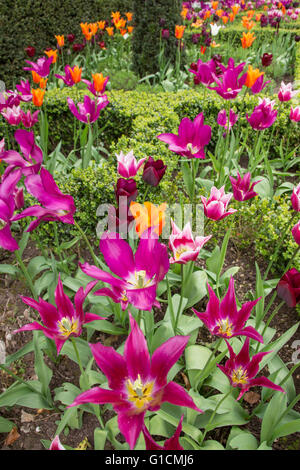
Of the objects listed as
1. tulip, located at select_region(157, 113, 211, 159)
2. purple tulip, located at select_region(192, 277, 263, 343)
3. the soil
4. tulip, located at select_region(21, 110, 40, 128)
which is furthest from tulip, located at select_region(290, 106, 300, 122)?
purple tulip, located at select_region(192, 277, 263, 343)

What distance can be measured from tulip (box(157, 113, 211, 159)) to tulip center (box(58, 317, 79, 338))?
1.06 meters

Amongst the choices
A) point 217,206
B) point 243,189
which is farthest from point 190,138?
point 217,206

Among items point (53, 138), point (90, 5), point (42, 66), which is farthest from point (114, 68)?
point (42, 66)

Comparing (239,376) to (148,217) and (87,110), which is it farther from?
(87,110)

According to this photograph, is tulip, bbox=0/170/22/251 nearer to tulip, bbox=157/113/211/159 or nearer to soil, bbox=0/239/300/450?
tulip, bbox=157/113/211/159

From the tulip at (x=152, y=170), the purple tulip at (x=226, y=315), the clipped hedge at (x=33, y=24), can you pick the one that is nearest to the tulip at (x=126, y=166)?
the tulip at (x=152, y=170)

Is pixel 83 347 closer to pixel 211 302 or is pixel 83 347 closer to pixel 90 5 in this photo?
pixel 211 302

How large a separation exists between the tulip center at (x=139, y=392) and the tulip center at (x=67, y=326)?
1.23 ft

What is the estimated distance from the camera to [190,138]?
207 cm

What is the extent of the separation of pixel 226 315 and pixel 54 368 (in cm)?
129

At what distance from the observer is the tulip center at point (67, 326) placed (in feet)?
4.66

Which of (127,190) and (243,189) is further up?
(127,190)

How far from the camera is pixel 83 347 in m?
2.05

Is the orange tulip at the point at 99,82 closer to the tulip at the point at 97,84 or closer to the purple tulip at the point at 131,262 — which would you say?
the tulip at the point at 97,84
